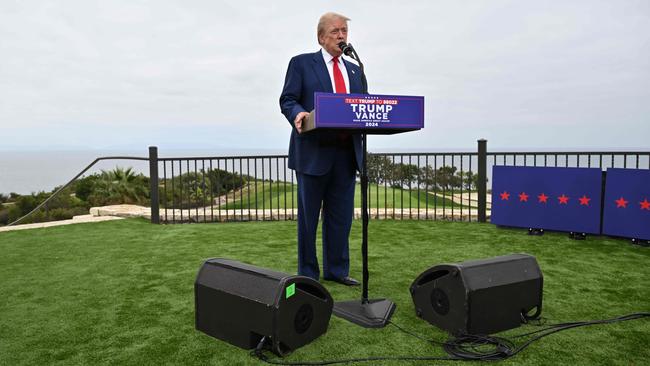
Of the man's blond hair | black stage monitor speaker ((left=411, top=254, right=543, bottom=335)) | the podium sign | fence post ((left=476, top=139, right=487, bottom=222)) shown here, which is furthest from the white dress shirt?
fence post ((left=476, top=139, right=487, bottom=222))

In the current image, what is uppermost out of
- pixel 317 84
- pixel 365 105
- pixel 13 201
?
pixel 317 84

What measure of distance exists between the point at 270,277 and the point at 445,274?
957 mm

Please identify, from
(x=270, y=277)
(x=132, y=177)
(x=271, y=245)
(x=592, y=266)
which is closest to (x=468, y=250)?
(x=592, y=266)

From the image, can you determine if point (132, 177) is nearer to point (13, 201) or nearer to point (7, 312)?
point (13, 201)

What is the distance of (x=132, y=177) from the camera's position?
35.8 feet

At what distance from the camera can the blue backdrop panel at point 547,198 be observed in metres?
5.17

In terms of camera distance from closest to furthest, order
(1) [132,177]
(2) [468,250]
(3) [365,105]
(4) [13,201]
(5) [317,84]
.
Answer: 1. (3) [365,105]
2. (5) [317,84]
3. (2) [468,250]
4. (1) [132,177]
5. (4) [13,201]

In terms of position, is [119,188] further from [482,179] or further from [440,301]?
[440,301]

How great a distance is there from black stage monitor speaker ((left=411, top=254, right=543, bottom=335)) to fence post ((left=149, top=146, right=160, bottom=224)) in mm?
5361

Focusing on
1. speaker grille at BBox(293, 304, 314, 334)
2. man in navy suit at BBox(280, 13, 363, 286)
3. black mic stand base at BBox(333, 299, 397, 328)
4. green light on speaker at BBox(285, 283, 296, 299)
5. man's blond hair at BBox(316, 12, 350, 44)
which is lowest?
black mic stand base at BBox(333, 299, 397, 328)

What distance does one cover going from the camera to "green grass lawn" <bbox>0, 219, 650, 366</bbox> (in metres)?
2.23

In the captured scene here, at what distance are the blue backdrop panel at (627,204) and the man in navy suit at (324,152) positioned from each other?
3.44 metres

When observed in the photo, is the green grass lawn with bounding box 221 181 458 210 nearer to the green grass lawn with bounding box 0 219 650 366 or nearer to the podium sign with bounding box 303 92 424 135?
the green grass lawn with bounding box 0 219 650 366

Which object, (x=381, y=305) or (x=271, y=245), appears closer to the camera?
(x=381, y=305)
